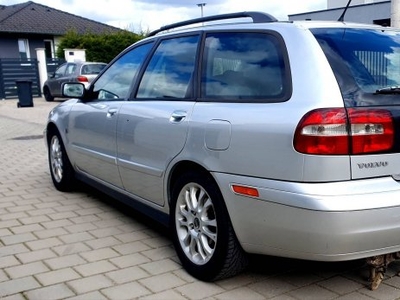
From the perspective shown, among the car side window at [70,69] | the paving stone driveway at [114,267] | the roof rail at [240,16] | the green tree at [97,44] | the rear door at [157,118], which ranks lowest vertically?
the paving stone driveway at [114,267]

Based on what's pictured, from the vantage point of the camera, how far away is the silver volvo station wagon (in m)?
2.63

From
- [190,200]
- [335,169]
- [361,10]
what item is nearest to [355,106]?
[335,169]

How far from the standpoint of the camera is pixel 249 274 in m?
3.43

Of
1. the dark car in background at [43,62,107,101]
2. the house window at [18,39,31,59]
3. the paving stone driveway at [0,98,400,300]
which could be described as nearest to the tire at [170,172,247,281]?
the paving stone driveway at [0,98,400,300]

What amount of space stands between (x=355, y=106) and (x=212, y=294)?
1.46 metres

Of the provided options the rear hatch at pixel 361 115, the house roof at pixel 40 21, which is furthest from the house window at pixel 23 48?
the rear hatch at pixel 361 115

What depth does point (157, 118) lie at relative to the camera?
3713 mm

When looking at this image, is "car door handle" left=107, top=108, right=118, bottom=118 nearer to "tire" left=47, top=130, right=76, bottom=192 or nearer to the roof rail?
the roof rail

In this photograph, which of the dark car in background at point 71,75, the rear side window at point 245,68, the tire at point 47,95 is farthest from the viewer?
the tire at point 47,95

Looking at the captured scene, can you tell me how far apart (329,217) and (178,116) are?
137 centimetres

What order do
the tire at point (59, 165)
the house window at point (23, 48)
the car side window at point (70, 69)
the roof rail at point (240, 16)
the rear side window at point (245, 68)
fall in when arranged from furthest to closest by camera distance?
the house window at point (23, 48)
the car side window at point (70, 69)
the tire at point (59, 165)
the roof rail at point (240, 16)
the rear side window at point (245, 68)

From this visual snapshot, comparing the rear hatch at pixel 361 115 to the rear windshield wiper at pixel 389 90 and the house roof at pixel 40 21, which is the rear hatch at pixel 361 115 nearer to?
the rear windshield wiper at pixel 389 90

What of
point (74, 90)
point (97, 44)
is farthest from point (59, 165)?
point (97, 44)

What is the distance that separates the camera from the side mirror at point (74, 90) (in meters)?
5.14
